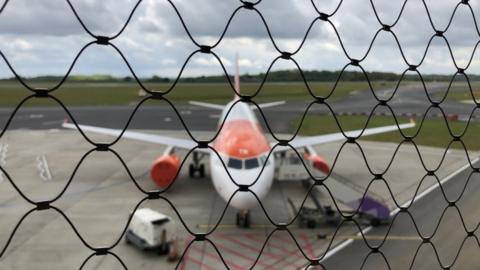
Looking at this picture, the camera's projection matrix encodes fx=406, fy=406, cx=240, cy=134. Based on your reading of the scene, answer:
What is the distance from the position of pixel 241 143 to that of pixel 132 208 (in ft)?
14.6

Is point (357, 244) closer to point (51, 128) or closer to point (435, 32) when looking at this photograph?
point (435, 32)

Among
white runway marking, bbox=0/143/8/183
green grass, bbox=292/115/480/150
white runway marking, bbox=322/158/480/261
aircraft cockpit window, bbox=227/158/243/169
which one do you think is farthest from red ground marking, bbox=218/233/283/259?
green grass, bbox=292/115/480/150

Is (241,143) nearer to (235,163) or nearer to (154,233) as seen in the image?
(235,163)

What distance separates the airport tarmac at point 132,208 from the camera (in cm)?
866

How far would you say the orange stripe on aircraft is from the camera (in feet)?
30.8

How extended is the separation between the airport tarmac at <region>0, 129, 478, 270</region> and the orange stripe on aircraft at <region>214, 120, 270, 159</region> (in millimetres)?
2122

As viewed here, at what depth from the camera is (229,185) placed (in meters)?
9.06

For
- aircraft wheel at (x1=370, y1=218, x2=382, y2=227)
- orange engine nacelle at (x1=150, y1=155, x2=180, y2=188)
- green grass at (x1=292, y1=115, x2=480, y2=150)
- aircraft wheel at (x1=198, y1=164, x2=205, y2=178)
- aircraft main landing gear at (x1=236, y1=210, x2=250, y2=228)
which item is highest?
green grass at (x1=292, y1=115, x2=480, y2=150)

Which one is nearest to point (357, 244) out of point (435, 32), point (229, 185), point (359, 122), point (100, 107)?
point (229, 185)

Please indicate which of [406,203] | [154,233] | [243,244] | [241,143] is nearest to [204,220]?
[243,244]

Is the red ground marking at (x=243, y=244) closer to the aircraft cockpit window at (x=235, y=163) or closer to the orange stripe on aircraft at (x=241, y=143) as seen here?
the aircraft cockpit window at (x=235, y=163)

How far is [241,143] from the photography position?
9656 millimetres

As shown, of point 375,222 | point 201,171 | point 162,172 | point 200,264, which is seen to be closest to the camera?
point 200,264

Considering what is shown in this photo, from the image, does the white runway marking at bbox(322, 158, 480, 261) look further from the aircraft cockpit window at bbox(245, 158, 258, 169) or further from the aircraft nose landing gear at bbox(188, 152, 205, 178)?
the aircraft nose landing gear at bbox(188, 152, 205, 178)
